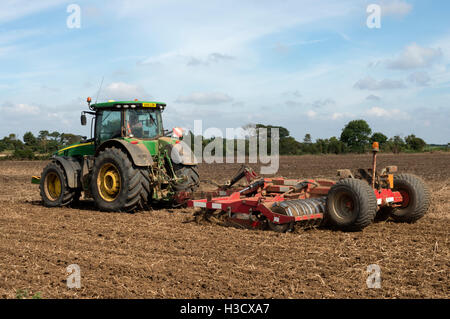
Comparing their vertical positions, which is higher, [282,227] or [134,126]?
[134,126]

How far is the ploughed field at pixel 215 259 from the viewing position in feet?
14.9

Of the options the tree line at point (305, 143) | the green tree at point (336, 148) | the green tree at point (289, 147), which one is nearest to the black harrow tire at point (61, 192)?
the tree line at point (305, 143)

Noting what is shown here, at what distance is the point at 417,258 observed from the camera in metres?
5.51

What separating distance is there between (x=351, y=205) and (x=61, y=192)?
20.6ft

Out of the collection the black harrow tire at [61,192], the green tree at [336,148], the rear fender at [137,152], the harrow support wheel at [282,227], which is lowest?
the harrow support wheel at [282,227]

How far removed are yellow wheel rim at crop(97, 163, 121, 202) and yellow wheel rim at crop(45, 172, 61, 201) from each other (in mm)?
1591

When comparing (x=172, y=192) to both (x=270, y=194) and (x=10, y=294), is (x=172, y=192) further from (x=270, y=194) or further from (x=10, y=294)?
(x=10, y=294)

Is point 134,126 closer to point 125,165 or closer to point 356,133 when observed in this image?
point 125,165

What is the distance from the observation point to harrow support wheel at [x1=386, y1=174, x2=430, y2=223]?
7.55m

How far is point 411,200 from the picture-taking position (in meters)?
7.61

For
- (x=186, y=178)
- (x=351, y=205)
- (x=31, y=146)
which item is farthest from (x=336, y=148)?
(x=351, y=205)

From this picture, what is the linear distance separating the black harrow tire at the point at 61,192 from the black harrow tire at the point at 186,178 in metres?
2.39

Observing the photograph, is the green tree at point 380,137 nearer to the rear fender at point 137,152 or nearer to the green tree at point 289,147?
the green tree at point 289,147

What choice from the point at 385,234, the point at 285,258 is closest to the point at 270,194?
the point at 385,234
